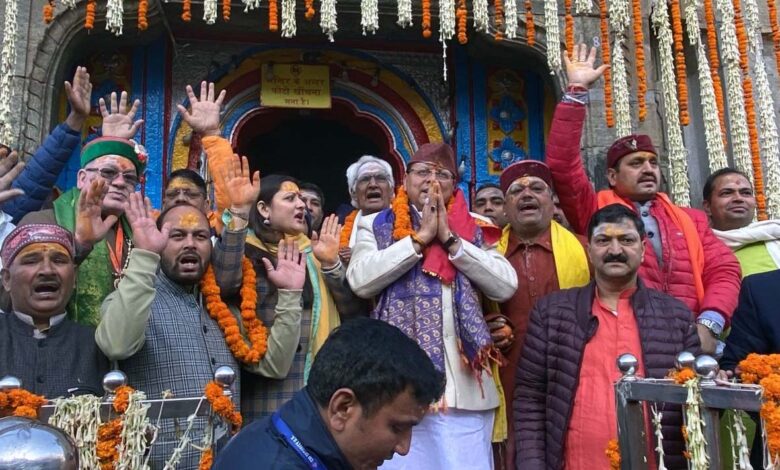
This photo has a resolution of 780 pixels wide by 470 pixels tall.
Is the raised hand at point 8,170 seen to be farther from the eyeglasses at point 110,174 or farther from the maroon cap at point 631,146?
the maroon cap at point 631,146

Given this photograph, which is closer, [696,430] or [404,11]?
[696,430]

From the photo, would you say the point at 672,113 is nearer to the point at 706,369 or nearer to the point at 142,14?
the point at 706,369

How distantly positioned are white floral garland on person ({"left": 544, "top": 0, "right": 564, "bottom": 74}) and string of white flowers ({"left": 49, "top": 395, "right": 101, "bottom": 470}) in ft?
12.9

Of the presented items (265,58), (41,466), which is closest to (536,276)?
(41,466)

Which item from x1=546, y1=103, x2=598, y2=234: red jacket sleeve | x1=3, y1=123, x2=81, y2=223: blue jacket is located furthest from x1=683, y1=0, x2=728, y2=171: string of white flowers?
x1=3, y1=123, x2=81, y2=223: blue jacket

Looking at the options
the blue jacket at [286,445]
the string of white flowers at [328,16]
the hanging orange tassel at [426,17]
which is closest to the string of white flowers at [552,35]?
the hanging orange tassel at [426,17]

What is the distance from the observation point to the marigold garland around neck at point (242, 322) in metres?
3.11

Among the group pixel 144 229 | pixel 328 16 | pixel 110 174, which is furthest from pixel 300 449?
pixel 328 16

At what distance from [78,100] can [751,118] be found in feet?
13.9

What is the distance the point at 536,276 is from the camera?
11.5 ft

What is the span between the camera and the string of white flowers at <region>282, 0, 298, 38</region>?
5129 mm

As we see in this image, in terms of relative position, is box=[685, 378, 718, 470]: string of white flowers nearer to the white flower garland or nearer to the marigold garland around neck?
the marigold garland around neck

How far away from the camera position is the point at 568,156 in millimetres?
3699

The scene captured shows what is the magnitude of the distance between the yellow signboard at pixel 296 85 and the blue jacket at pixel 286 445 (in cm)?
488
